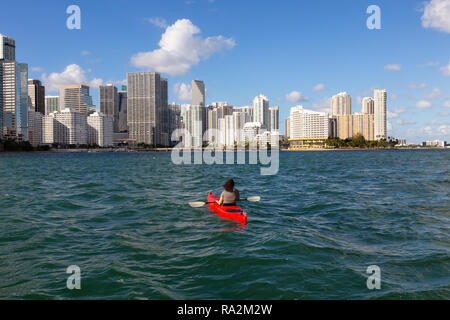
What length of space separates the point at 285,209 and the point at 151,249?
8832 millimetres

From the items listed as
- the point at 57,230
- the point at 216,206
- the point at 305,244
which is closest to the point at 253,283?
the point at 305,244

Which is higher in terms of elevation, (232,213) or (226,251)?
(232,213)

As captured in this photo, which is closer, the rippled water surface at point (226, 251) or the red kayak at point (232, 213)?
the rippled water surface at point (226, 251)

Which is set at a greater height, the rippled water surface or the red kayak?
the red kayak

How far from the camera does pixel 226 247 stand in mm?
10281

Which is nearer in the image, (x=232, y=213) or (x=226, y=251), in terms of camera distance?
(x=226, y=251)

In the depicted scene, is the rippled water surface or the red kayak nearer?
the rippled water surface

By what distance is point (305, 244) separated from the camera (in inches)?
408

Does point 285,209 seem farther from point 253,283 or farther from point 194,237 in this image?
point 253,283

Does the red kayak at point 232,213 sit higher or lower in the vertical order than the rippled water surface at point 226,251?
higher
